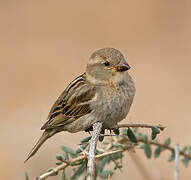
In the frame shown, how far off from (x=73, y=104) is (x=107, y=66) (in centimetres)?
39

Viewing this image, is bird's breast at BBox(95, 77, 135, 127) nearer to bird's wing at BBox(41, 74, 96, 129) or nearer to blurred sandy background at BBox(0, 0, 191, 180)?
bird's wing at BBox(41, 74, 96, 129)

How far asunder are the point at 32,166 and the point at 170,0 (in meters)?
7.48

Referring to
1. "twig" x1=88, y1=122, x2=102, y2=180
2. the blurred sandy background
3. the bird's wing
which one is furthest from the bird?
"twig" x1=88, y1=122, x2=102, y2=180

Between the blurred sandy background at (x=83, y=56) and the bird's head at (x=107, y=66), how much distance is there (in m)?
1.39

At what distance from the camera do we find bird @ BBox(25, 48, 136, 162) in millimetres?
4238

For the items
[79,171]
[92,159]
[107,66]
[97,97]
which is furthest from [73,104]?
[92,159]

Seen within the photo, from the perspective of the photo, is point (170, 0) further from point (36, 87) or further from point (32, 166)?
point (32, 166)

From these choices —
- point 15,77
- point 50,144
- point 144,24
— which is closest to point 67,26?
point 144,24

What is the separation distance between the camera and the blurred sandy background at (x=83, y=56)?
282 inches

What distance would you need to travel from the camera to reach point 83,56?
1045cm

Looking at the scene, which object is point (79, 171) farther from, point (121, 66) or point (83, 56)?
point (83, 56)

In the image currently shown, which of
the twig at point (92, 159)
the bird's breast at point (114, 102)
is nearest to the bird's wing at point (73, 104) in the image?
the bird's breast at point (114, 102)

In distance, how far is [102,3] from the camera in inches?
480

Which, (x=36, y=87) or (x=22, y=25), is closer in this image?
(x=36, y=87)
